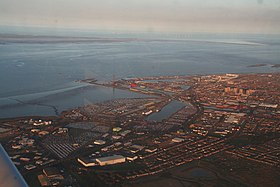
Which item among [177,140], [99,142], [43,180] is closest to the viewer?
[43,180]

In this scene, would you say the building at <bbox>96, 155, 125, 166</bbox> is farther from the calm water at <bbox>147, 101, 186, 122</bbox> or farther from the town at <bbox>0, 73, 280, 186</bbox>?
the calm water at <bbox>147, 101, 186, 122</bbox>

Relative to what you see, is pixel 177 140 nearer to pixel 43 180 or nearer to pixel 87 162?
pixel 87 162

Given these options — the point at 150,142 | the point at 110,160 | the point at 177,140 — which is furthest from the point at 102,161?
the point at 177,140

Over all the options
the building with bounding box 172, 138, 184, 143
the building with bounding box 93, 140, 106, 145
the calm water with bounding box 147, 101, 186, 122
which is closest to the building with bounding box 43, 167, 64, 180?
the building with bounding box 93, 140, 106, 145

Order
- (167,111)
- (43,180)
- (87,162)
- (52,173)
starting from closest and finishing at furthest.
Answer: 1. (43,180)
2. (52,173)
3. (87,162)
4. (167,111)

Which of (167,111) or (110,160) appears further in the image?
(167,111)

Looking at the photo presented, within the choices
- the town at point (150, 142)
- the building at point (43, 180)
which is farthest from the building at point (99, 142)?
the building at point (43, 180)

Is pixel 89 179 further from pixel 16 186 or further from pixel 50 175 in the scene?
pixel 16 186

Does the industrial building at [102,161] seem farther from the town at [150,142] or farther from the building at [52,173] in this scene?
the building at [52,173]

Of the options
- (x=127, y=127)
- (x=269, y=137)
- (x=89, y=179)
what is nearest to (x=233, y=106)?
(x=269, y=137)
